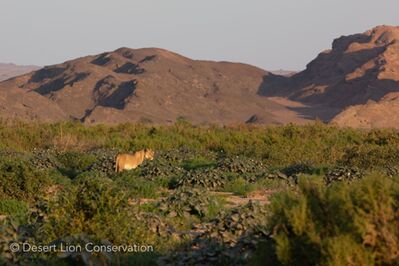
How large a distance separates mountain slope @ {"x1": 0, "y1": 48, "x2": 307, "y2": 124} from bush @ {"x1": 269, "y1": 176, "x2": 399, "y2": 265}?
5283 centimetres

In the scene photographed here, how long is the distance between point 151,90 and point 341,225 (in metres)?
65.5

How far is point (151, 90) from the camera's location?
7056 centimetres

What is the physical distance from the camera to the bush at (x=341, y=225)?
17.5ft

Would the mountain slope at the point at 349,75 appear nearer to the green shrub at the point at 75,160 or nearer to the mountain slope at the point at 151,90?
the mountain slope at the point at 151,90

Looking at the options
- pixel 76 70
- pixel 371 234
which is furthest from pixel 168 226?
pixel 76 70

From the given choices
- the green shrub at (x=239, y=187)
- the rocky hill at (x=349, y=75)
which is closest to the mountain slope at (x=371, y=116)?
the rocky hill at (x=349, y=75)

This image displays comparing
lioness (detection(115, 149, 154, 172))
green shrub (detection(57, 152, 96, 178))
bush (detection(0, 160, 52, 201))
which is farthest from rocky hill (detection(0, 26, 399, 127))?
bush (detection(0, 160, 52, 201))

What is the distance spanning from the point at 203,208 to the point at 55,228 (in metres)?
3.64

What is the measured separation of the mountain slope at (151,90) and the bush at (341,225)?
52831mm

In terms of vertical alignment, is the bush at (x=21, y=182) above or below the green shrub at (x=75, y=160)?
above

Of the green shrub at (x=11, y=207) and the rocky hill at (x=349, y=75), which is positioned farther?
the rocky hill at (x=349, y=75)

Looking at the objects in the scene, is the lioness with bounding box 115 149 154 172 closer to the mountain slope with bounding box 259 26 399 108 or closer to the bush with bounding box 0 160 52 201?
the bush with bounding box 0 160 52 201

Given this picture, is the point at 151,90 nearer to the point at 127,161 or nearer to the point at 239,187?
the point at 127,161

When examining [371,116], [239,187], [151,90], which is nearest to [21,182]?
[239,187]
